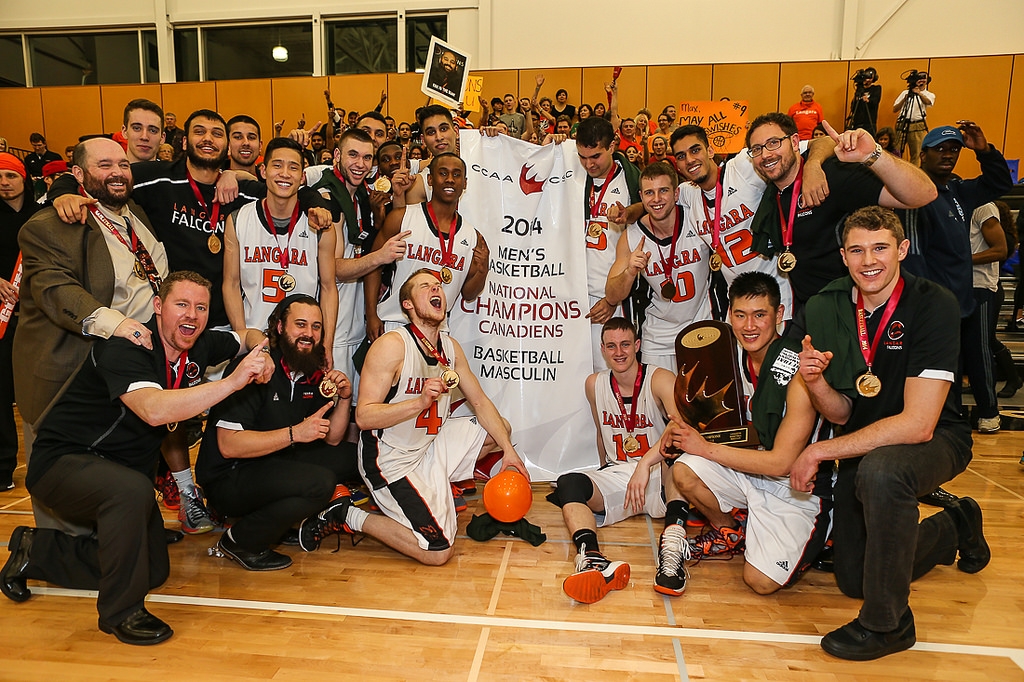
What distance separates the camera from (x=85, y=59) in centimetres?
1625

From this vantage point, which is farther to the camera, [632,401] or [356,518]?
[632,401]

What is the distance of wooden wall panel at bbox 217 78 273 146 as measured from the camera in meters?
15.5

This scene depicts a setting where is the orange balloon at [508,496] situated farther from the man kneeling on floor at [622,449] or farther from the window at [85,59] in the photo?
the window at [85,59]

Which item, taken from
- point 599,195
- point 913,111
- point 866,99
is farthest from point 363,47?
point 599,195

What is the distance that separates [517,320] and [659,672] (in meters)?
3.16

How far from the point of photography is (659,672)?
2.76 m

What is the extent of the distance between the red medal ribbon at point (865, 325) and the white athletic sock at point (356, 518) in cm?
297

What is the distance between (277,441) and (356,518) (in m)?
0.71

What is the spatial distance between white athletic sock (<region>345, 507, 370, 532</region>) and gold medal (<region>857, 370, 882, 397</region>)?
288cm

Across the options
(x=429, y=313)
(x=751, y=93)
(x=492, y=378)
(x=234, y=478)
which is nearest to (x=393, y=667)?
(x=234, y=478)

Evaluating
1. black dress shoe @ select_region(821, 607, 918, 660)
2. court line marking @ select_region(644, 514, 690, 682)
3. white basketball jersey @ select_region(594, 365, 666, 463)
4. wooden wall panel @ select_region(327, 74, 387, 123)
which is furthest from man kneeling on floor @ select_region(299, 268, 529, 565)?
wooden wall panel @ select_region(327, 74, 387, 123)

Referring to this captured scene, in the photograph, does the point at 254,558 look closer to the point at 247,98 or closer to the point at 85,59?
the point at 247,98

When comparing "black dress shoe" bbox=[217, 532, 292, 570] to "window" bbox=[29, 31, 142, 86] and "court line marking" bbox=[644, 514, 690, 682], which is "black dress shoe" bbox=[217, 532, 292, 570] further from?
"window" bbox=[29, 31, 142, 86]

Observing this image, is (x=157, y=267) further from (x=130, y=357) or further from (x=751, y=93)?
(x=751, y=93)
